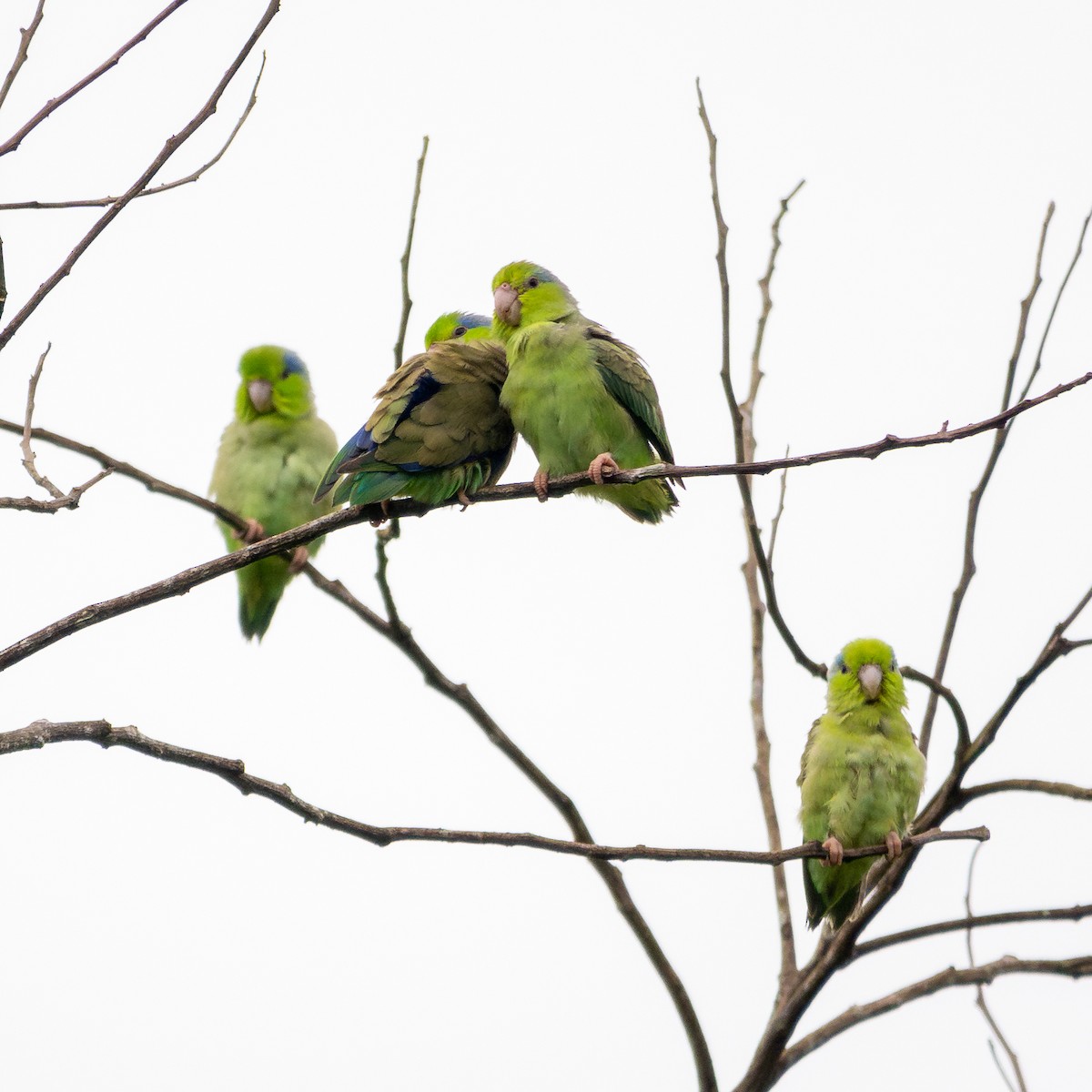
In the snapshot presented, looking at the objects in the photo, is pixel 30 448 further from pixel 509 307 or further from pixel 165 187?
pixel 509 307

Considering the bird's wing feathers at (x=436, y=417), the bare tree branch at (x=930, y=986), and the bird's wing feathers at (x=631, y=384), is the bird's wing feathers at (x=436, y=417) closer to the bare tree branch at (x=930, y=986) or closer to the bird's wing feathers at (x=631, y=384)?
the bird's wing feathers at (x=631, y=384)

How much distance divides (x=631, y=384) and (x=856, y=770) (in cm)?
179

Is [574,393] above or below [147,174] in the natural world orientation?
above

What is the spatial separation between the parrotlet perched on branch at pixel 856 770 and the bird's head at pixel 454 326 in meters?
2.02

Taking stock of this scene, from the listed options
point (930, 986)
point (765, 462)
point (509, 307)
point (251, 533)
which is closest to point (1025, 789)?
point (930, 986)

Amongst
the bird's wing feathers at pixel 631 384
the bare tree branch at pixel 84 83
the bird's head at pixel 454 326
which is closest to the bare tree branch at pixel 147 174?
the bare tree branch at pixel 84 83

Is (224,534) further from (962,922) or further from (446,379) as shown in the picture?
(962,922)

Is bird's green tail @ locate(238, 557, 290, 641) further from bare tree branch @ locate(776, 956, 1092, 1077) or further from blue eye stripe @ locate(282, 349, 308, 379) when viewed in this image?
bare tree branch @ locate(776, 956, 1092, 1077)

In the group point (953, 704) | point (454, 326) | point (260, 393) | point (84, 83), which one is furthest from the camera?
point (260, 393)

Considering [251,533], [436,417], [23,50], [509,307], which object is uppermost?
[509,307]

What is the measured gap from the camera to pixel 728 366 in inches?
145

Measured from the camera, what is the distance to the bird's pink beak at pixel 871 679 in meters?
5.07

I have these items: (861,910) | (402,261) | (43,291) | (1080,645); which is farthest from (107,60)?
(861,910)

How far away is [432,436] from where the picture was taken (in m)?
3.82
